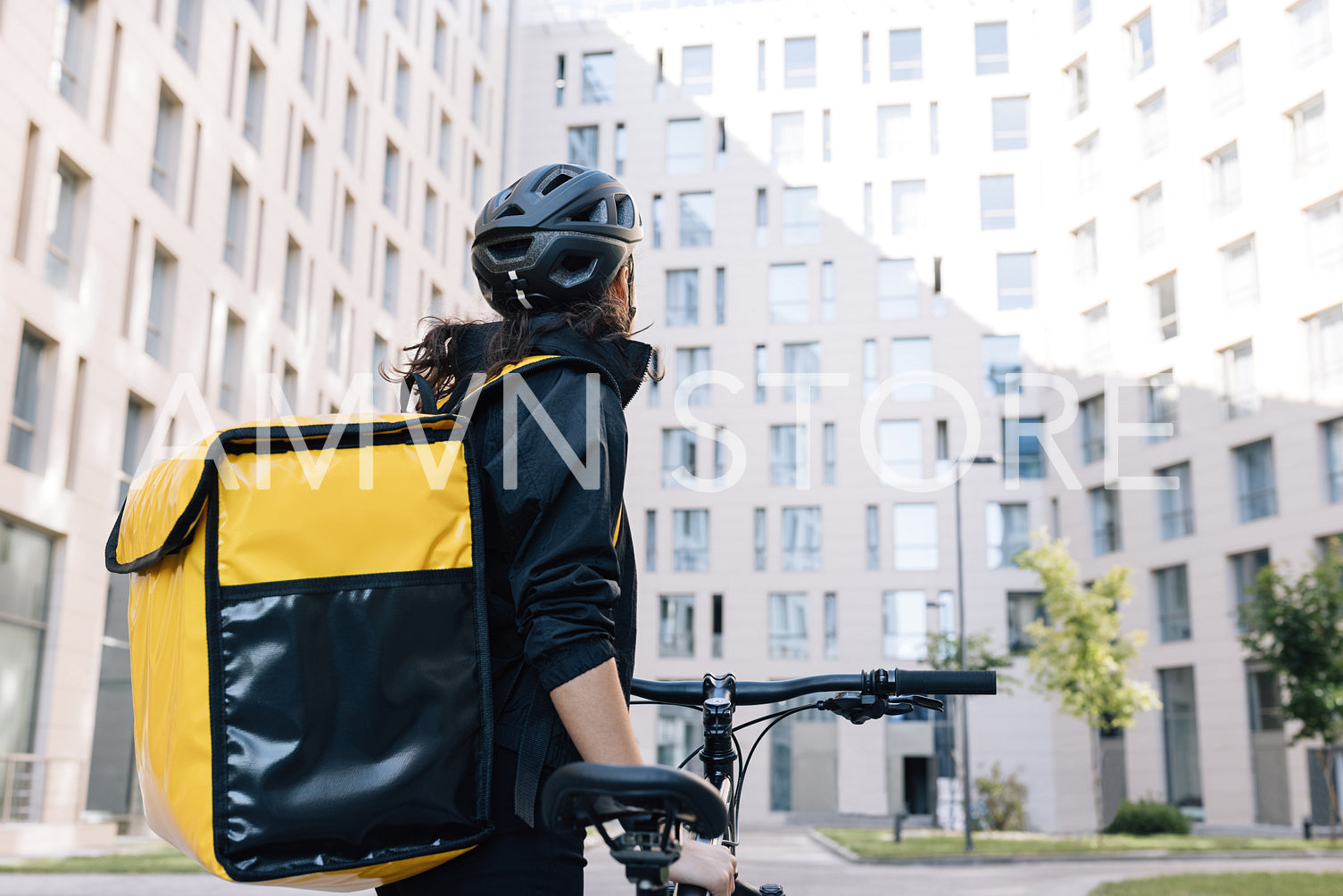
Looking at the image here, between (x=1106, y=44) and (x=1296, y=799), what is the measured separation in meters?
24.2

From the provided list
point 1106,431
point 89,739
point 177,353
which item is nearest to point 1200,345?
point 1106,431

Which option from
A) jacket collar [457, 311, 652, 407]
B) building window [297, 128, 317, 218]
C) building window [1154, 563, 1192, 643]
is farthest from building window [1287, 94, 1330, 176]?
jacket collar [457, 311, 652, 407]

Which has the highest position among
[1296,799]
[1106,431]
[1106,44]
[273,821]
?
[1106,44]

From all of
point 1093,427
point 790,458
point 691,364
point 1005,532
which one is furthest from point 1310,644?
point 691,364

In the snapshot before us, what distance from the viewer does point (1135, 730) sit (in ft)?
125

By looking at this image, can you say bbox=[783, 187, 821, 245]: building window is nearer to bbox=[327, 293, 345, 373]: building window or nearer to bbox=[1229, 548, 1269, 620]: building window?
bbox=[1229, 548, 1269, 620]: building window

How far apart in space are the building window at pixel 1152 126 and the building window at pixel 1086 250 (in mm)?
3352

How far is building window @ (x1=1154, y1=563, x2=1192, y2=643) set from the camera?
1436 inches

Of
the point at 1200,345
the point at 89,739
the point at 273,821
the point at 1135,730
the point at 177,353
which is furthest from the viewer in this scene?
the point at 1135,730

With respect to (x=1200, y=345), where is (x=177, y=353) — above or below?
below

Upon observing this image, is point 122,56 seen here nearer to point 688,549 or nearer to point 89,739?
point 89,739

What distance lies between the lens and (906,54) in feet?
159

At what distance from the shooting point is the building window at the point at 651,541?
45844 mm

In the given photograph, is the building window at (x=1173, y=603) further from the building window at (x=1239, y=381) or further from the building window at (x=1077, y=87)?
the building window at (x=1077, y=87)
